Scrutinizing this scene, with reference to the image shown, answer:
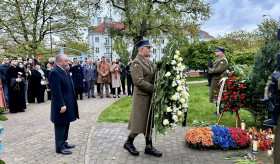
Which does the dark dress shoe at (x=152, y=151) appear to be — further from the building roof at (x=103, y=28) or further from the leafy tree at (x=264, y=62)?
the building roof at (x=103, y=28)

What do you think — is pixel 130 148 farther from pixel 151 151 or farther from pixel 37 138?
pixel 37 138

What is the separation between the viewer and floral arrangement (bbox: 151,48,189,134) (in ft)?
12.7

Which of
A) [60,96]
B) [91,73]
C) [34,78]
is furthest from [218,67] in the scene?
[34,78]

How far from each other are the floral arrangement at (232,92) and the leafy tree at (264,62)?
0.28m

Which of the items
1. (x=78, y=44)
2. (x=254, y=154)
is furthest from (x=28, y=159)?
(x=78, y=44)

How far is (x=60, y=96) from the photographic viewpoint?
472 centimetres

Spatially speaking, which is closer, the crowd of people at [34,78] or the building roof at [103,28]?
the crowd of people at [34,78]

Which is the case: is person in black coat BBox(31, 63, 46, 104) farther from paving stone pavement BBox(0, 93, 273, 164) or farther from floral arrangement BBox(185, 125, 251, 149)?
floral arrangement BBox(185, 125, 251, 149)

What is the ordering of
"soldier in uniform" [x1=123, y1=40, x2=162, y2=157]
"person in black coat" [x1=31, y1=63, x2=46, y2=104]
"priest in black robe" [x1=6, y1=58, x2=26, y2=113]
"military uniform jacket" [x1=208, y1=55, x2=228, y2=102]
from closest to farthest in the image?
"soldier in uniform" [x1=123, y1=40, x2=162, y2=157] < "military uniform jacket" [x1=208, y1=55, x2=228, y2=102] < "priest in black robe" [x1=6, y1=58, x2=26, y2=113] < "person in black coat" [x1=31, y1=63, x2=46, y2=104]

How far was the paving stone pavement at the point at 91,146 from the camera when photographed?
4.65 m

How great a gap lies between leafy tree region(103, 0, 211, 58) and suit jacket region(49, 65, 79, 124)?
14413 millimetres

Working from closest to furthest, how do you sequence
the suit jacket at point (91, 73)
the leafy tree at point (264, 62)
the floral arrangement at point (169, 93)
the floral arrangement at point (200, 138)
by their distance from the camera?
the floral arrangement at point (169, 93) → the floral arrangement at point (200, 138) → the leafy tree at point (264, 62) → the suit jacket at point (91, 73)

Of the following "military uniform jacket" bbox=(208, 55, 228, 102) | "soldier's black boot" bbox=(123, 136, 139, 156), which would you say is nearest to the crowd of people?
"military uniform jacket" bbox=(208, 55, 228, 102)

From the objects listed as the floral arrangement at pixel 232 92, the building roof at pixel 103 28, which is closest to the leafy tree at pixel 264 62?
the floral arrangement at pixel 232 92
